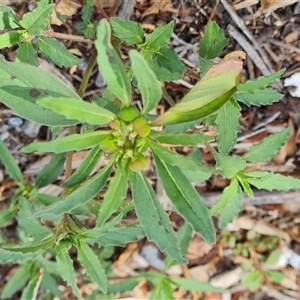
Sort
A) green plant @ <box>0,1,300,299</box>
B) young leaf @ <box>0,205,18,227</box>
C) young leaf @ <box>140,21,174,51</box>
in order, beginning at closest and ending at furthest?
green plant @ <box>0,1,300,299</box>
young leaf @ <box>140,21,174,51</box>
young leaf @ <box>0,205,18,227</box>

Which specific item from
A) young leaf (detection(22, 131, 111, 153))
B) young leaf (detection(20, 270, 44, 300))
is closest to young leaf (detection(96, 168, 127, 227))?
young leaf (detection(22, 131, 111, 153))

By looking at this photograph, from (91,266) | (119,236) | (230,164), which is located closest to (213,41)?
(230,164)

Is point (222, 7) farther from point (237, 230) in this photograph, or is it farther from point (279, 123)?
point (237, 230)

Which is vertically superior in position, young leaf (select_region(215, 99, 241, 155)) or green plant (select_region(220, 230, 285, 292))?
young leaf (select_region(215, 99, 241, 155))

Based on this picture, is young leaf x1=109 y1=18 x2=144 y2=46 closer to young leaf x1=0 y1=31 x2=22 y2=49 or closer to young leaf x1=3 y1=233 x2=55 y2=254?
young leaf x1=0 y1=31 x2=22 y2=49

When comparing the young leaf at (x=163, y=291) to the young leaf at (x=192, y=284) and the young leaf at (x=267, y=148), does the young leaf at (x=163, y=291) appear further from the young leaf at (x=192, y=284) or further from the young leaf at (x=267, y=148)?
the young leaf at (x=267, y=148)

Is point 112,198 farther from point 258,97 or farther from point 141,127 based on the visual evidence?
point 258,97

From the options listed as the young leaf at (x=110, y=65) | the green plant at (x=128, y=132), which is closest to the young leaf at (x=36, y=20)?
the green plant at (x=128, y=132)
